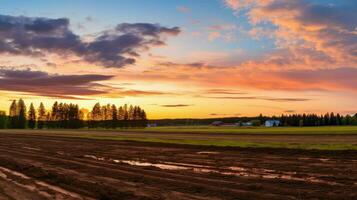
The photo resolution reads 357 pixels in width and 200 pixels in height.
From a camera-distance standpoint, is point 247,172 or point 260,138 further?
point 260,138

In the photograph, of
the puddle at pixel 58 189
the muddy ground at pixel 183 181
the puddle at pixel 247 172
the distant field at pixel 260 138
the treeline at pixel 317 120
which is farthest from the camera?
the treeline at pixel 317 120

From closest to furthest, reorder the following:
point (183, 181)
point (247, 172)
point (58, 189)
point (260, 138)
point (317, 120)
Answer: point (58, 189) → point (183, 181) → point (247, 172) → point (260, 138) → point (317, 120)

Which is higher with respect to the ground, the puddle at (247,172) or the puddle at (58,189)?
the puddle at (247,172)

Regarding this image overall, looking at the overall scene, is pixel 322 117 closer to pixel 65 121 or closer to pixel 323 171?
pixel 65 121

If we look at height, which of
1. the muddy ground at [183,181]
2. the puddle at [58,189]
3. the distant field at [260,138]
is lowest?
the puddle at [58,189]

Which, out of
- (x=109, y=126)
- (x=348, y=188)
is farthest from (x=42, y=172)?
(x=109, y=126)

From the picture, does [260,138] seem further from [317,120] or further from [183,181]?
[317,120]

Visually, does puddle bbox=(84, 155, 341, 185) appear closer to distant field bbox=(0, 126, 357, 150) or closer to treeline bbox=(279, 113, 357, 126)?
distant field bbox=(0, 126, 357, 150)

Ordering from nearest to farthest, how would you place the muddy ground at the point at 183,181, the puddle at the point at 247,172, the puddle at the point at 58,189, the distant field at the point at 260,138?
the muddy ground at the point at 183,181
the puddle at the point at 58,189
the puddle at the point at 247,172
the distant field at the point at 260,138

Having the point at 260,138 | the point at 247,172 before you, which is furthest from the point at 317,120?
the point at 247,172

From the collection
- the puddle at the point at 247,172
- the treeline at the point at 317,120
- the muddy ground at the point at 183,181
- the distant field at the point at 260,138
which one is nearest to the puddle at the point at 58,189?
the muddy ground at the point at 183,181

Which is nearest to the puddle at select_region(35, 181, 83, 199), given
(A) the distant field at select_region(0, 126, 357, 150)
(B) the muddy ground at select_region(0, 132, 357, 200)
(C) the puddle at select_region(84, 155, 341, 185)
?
(B) the muddy ground at select_region(0, 132, 357, 200)

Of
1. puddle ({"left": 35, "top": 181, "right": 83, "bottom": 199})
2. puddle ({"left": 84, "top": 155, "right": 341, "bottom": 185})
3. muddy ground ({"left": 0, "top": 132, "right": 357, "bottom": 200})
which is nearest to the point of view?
muddy ground ({"left": 0, "top": 132, "right": 357, "bottom": 200})

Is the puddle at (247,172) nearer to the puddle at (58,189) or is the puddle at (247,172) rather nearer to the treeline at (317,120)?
the puddle at (58,189)
